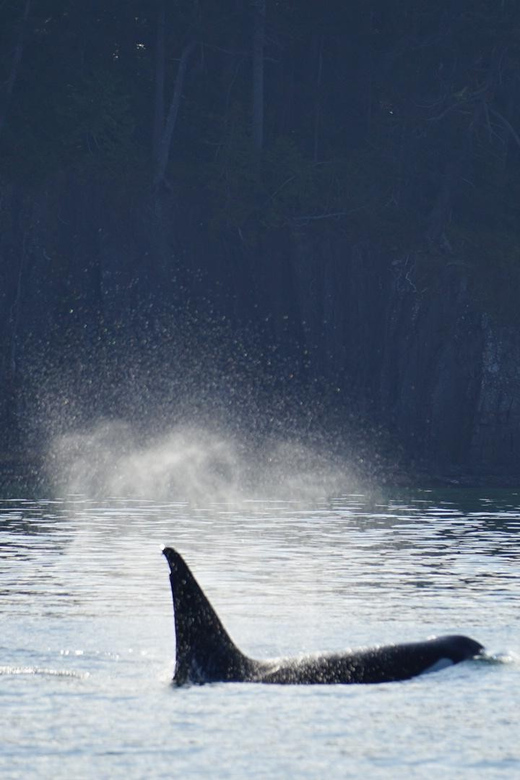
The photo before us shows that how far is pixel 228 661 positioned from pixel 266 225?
50.5m

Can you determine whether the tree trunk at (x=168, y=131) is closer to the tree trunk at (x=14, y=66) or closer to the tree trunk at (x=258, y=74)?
the tree trunk at (x=258, y=74)

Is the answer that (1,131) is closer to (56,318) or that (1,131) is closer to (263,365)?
(56,318)

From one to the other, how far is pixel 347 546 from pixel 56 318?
108 ft

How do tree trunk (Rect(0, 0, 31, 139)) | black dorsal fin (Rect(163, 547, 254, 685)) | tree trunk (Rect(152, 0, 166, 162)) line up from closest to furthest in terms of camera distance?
1. black dorsal fin (Rect(163, 547, 254, 685))
2. tree trunk (Rect(0, 0, 31, 139))
3. tree trunk (Rect(152, 0, 166, 162))

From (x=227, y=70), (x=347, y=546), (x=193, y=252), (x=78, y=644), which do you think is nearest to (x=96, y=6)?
(x=227, y=70)

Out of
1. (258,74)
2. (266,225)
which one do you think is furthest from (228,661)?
(258,74)

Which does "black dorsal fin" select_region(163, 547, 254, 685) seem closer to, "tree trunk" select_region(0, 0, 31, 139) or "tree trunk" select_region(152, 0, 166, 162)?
"tree trunk" select_region(0, 0, 31, 139)

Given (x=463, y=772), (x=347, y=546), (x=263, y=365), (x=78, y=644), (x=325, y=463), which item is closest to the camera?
(x=463, y=772)

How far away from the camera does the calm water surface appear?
12336 mm

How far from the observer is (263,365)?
2466 inches

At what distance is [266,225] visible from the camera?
212 ft

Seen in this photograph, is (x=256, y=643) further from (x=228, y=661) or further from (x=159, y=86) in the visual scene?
(x=159, y=86)

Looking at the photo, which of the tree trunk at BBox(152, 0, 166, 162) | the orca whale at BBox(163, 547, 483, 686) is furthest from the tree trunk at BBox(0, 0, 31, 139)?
the orca whale at BBox(163, 547, 483, 686)

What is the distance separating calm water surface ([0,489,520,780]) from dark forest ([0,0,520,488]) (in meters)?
24.5
